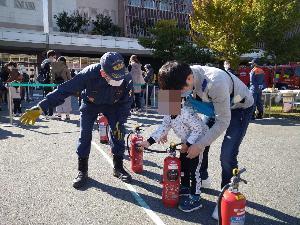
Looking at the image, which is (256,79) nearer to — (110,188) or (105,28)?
(110,188)

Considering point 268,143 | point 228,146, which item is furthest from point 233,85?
point 268,143

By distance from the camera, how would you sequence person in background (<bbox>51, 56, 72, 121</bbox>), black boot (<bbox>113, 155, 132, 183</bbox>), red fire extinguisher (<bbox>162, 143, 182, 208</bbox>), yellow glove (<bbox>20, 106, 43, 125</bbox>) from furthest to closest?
person in background (<bbox>51, 56, 72, 121</bbox>) → black boot (<bbox>113, 155, 132, 183</bbox>) → yellow glove (<bbox>20, 106, 43, 125</bbox>) → red fire extinguisher (<bbox>162, 143, 182, 208</bbox>)

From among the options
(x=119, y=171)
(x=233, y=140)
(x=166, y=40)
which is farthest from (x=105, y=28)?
(x=233, y=140)

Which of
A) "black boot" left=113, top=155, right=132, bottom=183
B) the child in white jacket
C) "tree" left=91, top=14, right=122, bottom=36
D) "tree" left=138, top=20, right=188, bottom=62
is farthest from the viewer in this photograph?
"tree" left=91, top=14, right=122, bottom=36

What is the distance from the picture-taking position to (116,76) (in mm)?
4285

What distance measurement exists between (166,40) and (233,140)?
34458mm

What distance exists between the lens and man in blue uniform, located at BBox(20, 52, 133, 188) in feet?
14.0

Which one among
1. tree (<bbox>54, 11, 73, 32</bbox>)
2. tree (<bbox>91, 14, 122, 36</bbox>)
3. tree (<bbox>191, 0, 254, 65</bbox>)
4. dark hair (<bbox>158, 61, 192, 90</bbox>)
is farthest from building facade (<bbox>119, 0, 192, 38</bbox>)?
dark hair (<bbox>158, 61, 192, 90</bbox>)

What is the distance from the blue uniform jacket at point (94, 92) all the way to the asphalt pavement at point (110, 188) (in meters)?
1.08

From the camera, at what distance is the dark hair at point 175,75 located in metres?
3.21

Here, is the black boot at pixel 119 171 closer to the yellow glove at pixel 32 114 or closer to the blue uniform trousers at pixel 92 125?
the blue uniform trousers at pixel 92 125

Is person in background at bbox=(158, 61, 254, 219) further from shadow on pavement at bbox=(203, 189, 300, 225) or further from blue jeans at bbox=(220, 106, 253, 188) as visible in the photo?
shadow on pavement at bbox=(203, 189, 300, 225)

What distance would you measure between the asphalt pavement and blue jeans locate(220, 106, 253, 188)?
567 mm

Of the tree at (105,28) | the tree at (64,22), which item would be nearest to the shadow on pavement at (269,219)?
the tree at (64,22)
